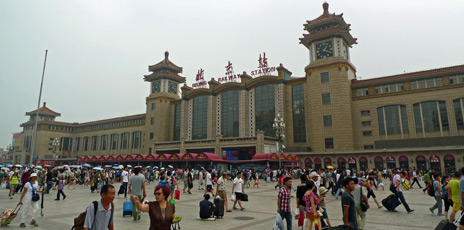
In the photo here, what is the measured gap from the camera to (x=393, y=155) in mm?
46062

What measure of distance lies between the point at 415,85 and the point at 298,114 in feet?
66.8

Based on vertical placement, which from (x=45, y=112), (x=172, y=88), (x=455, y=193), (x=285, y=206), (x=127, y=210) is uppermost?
(x=172, y=88)

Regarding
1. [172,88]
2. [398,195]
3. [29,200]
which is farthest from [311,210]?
[172,88]

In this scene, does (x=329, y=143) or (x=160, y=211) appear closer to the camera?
(x=160, y=211)

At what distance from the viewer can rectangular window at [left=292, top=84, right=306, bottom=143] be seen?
55531 millimetres

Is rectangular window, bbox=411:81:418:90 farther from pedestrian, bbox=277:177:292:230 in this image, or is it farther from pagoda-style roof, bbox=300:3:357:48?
pedestrian, bbox=277:177:292:230

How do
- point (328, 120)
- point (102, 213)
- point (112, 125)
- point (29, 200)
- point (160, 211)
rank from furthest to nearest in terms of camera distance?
1. point (112, 125)
2. point (328, 120)
3. point (29, 200)
4. point (102, 213)
5. point (160, 211)

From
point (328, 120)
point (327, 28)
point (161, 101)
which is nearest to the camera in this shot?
point (328, 120)

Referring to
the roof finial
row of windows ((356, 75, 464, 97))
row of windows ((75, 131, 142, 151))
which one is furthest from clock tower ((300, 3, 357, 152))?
row of windows ((75, 131, 142, 151))

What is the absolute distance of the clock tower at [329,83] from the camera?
50.5 meters

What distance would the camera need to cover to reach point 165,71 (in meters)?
79.1

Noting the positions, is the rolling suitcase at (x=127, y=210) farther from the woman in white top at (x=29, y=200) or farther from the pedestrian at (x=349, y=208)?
the pedestrian at (x=349, y=208)

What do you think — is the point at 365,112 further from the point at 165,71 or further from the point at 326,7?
the point at 165,71

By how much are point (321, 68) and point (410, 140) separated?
19349mm
